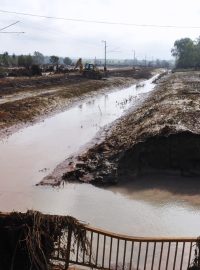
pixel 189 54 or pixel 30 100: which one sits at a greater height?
pixel 189 54

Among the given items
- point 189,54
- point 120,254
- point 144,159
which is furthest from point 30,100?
point 189,54

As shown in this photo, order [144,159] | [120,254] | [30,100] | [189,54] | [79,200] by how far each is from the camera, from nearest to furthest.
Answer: [120,254]
[79,200]
[144,159]
[30,100]
[189,54]

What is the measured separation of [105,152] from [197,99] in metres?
15.7

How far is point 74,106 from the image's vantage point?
38.1m

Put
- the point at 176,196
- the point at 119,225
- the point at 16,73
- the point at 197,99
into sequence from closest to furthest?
the point at 119,225, the point at 176,196, the point at 197,99, the point at 16,73

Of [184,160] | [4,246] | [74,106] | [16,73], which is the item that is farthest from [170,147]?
[16,73]

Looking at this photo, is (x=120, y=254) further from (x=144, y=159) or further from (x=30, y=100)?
(x=30, y=100)

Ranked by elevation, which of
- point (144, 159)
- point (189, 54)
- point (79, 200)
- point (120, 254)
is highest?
point (189, 54)

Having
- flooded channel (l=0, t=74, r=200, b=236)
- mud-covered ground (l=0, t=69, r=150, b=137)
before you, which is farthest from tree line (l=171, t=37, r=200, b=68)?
flooded channel (l=0, t=74, r=200, b=236)

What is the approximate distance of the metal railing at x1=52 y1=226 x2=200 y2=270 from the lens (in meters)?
7.17

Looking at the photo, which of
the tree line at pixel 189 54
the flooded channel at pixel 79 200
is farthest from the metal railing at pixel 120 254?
the tree line at pixel 189 54

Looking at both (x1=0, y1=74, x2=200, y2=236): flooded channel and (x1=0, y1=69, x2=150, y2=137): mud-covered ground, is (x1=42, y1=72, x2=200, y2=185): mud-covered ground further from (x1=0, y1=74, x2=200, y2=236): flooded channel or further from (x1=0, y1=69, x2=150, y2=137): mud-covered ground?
(x1=0, y1=69, x2=150, y2=137): mud-covered ground

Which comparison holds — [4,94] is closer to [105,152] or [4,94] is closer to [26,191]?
[105,152]

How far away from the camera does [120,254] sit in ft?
32.5
